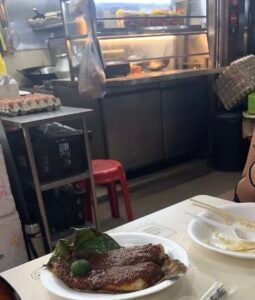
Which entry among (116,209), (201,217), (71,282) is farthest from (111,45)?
(71,282)

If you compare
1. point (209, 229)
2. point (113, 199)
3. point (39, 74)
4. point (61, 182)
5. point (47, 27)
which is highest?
point (47, 27)

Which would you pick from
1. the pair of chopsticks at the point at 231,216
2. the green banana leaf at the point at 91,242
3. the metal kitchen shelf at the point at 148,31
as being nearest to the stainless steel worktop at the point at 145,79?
the metal kitchen shelf at the point at 148,31

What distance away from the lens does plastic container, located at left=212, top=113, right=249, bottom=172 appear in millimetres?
3770

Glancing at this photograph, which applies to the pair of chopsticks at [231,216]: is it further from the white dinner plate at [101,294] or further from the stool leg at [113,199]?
the stool leg at [113,199]

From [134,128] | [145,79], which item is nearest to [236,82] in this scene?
[145,79]

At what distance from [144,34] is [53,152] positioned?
2.11 meters

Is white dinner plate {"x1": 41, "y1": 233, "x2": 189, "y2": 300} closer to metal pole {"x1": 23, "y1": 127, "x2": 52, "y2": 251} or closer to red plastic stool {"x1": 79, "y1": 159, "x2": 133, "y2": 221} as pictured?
metal pole {"x1": 23, "y1": 127, "x2": 52, "y2": 251}

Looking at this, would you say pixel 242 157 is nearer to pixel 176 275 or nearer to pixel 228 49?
pixel 228 49

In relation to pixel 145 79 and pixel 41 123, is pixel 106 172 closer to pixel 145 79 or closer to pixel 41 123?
pixel 41 123

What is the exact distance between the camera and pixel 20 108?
2.13 meters

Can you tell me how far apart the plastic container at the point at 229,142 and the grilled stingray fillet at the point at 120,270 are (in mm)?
3158

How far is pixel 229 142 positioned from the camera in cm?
383

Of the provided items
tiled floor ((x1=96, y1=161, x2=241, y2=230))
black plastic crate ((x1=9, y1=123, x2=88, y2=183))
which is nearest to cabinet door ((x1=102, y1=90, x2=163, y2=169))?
tiled floor ((x1=96, y1=161, x2=241, y2=230))

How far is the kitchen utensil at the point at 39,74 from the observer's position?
3920mm
